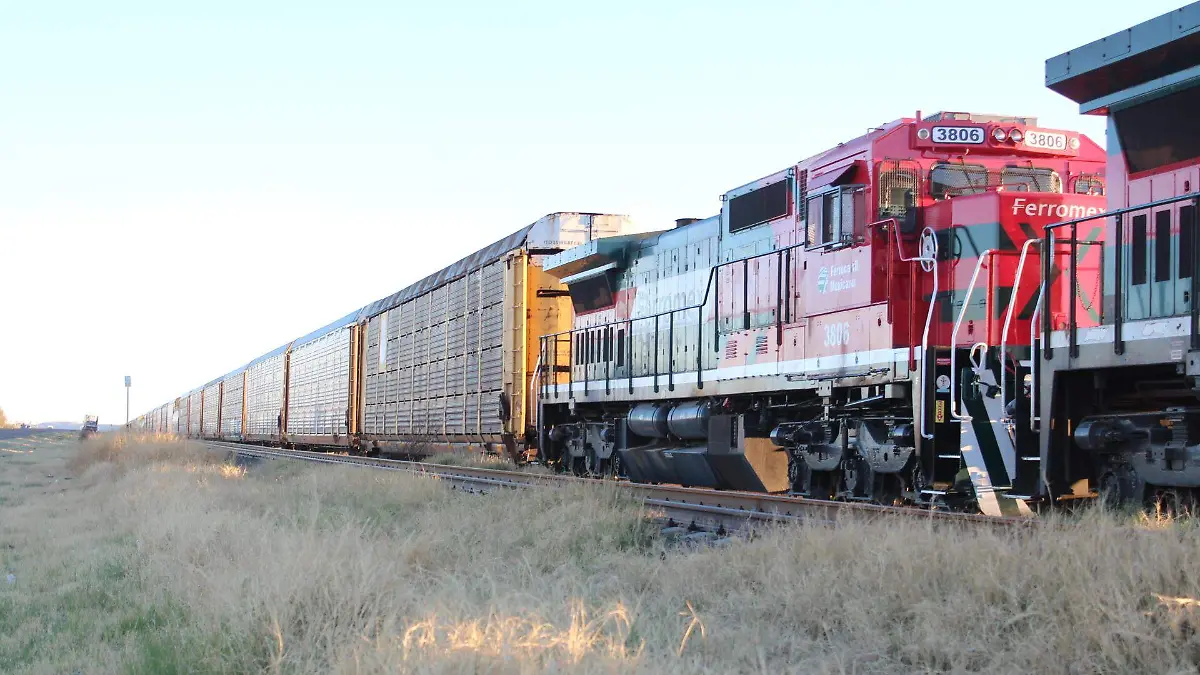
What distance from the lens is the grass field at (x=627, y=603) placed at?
13.8 feet

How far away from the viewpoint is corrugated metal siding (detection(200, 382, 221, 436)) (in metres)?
49.6

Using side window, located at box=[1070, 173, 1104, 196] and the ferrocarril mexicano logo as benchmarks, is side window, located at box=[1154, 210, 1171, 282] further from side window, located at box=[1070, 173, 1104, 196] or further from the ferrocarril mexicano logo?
the ferrocarril mexicano logo

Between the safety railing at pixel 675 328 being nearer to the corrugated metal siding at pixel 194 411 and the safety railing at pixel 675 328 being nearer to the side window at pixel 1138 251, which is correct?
the side window at pixel 1138 251

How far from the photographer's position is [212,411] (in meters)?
51.4

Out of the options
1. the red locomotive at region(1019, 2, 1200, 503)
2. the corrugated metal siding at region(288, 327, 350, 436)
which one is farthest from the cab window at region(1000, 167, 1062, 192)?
the corrugated metal siding at region(288, 327, 350, 436)

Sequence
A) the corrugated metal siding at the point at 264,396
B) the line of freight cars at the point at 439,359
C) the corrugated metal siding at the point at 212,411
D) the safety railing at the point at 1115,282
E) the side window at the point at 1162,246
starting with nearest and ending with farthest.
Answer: the safety railing at the point at 1115,282, the side window at the point at 1162,246, the line of freight cars at the point at 439,359, the corrugated metal siding at the point at 264,396, the corrugated metal siding at the point at 212,411

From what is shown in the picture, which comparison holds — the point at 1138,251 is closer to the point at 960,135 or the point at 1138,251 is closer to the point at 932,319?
the point at 932,319

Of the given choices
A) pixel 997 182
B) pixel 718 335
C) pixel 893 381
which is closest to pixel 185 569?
pixel 893 381

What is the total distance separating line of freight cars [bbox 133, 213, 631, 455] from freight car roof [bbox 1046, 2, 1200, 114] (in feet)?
34.1

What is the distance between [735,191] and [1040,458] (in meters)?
5.46

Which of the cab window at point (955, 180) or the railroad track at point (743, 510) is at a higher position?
the cab window at point (955, 180)

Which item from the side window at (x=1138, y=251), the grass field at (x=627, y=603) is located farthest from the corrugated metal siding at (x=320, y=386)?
the side window at (x=1138, y=251)

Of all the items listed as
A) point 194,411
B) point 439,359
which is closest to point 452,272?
point 439,359

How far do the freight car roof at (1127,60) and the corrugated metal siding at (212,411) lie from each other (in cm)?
4588
